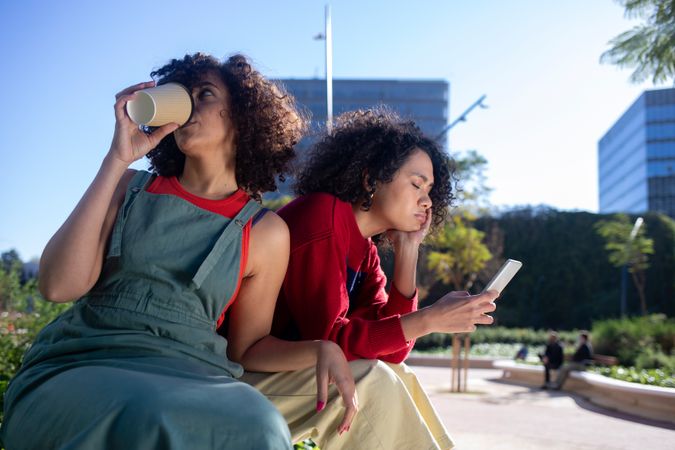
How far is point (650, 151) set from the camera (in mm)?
81750

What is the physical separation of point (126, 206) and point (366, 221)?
0.96 metres

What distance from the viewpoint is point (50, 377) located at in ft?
5.33

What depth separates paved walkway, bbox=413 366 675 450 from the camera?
7332 millimetres

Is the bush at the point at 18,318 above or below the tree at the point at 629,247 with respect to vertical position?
below

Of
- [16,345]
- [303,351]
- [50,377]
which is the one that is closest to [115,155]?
[50,377]

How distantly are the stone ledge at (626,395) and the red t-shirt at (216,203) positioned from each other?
29.0 ft

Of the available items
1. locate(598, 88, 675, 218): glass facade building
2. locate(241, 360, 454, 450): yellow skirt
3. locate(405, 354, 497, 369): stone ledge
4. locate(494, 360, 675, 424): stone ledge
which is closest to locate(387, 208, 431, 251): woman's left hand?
locate(241, 360, 454, 450): yellow skirt

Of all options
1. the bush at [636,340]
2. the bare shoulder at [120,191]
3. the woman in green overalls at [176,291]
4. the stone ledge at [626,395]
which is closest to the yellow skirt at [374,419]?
the woman in green overalls at [176,291]

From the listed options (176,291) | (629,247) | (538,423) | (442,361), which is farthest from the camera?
(629,247)

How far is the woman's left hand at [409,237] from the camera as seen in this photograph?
2574mm

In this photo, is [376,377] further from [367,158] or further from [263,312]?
[367,158]

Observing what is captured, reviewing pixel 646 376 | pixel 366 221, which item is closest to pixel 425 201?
pixel 366 221

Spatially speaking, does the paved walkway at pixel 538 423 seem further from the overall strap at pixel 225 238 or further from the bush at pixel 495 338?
the bush at pixel 495 338

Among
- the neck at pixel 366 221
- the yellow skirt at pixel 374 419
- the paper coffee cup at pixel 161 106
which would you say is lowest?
the yellow skirt at pixel 374 419
